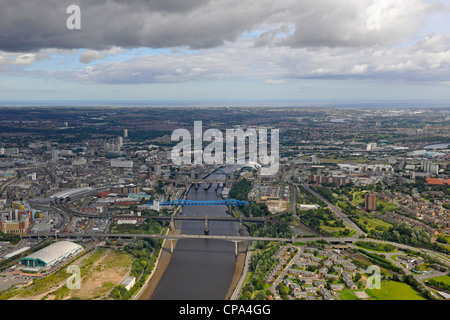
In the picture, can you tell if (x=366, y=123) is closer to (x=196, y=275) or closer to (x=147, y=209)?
(x=147, y=209)

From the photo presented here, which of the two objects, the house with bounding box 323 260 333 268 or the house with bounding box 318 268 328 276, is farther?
the house with bounding box 323 260 333 268

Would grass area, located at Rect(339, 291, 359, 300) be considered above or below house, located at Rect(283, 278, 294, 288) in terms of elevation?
above

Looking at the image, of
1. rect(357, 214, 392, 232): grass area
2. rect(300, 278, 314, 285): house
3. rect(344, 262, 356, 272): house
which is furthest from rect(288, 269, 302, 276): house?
rect(357, 214, 392, 232): grass area

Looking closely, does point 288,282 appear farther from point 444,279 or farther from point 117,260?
point 117,260

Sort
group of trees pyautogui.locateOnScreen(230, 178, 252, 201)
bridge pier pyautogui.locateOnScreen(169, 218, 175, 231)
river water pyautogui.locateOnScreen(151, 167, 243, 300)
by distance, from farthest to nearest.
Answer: group of trees pyautogui.locateOnScreen(230, 178, 252, 201)
bridge pier pyautogui.locateOnScreen(169, 218, 175, 231)
river water pyautogui.locateOnScreen(151, 167, 243, 300)

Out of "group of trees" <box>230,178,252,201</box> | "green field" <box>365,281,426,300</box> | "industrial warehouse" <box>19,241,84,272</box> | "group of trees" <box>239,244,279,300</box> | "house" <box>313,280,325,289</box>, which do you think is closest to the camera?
"green field" <box>365,281,426,300</box>

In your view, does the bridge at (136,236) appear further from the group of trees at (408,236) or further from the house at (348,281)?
the house at (348,281)

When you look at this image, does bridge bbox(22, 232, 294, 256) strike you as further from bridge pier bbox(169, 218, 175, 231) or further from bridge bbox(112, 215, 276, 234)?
bridge bbox(112, 215, 276, 234)
